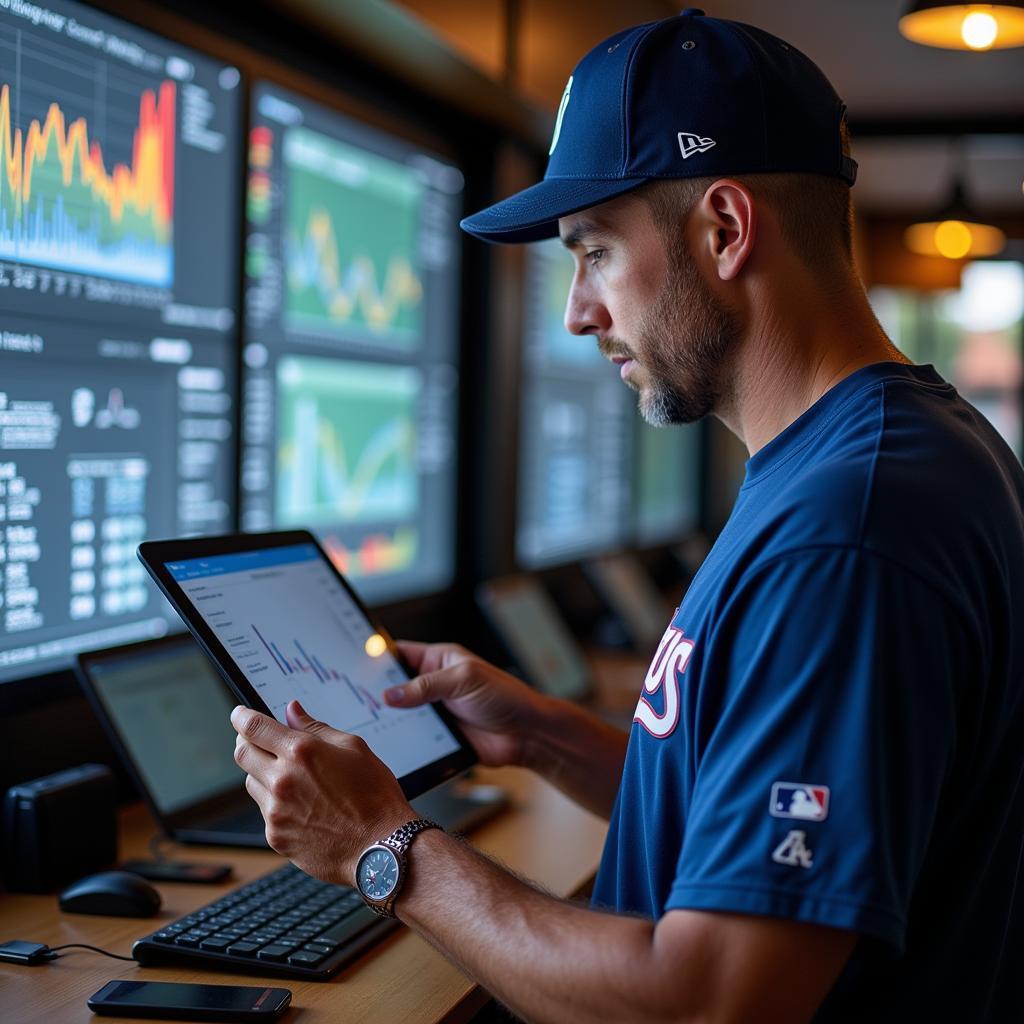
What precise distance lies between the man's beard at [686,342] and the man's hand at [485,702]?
0.46 metres

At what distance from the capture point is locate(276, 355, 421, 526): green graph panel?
2.36 metres

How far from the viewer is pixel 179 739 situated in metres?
1.75

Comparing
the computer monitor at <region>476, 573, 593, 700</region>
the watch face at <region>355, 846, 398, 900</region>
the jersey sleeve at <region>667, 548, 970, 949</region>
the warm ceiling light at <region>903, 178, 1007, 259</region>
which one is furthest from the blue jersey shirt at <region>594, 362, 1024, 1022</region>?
the warm ceiling light at <region>903, 178, 1007, 259</region>

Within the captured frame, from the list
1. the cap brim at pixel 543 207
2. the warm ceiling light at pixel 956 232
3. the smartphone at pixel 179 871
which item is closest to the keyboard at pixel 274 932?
the smartphone at pixel 179 871

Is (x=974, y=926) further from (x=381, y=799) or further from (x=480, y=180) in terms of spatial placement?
(x=480, y=180)

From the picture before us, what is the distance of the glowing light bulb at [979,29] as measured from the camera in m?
2.38

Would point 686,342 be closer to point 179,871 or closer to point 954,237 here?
point 179,871

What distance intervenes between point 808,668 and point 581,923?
28cm

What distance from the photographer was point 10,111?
159 centimetres

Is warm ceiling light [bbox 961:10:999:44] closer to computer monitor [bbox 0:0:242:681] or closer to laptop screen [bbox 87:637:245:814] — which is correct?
computer monitor [bbox 0:0:242:681]

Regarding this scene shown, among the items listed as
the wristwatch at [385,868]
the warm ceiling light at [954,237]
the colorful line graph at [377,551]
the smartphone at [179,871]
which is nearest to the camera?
the wristwatch at [385,868]

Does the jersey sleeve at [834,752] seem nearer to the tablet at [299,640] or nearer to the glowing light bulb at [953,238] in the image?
the tablet at [299,640]

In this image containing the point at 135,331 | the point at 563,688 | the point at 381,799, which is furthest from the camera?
the point at 563,688

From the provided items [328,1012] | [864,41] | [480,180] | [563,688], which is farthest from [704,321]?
[864,41]
